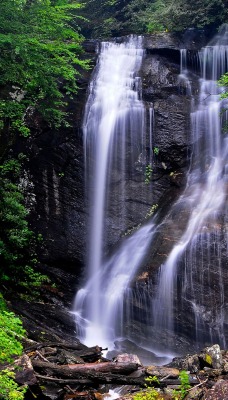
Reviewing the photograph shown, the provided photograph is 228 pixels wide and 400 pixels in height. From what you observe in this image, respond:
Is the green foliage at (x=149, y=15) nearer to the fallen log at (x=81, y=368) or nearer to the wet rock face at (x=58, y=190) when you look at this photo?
the wet rock face at (x=58, y=190)

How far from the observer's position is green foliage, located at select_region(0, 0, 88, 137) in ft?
29.7

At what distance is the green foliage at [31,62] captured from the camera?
9055 mm

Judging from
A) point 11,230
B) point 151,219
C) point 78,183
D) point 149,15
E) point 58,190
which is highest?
point 149,15

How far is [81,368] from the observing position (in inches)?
228

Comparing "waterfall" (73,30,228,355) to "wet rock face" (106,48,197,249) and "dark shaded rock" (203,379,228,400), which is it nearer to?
"wet rock face" (106,48,197,249)

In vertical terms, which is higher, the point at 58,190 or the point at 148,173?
the point at 148,173

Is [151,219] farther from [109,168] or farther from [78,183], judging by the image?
[78,183]

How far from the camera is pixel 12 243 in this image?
35.7 feet

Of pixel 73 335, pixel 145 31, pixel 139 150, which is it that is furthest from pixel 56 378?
pixel 145 31

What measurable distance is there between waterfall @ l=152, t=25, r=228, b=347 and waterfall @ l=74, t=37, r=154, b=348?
1153 mm

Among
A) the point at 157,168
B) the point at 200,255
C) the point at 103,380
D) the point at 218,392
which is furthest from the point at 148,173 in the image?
the point at 218,392

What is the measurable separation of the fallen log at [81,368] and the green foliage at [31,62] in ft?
21.1

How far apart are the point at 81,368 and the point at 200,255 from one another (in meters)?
A: 4.64

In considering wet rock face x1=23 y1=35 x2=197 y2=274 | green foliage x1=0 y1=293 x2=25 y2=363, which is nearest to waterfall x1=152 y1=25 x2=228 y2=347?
wet rock face x1=23 y1=35 x2=197 y2=274
